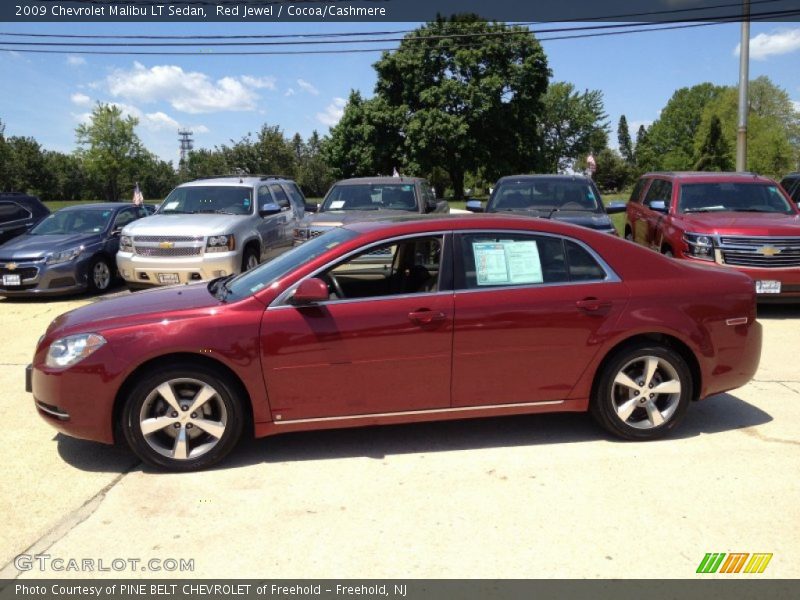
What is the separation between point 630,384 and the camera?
14.9 ft

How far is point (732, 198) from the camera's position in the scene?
10047mm

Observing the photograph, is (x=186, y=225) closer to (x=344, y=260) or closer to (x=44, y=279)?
(x=44, y=279)

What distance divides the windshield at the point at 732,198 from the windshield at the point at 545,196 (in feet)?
4.37

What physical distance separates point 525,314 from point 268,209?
7936 millimetres

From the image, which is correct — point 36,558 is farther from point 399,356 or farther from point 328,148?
point 328,148

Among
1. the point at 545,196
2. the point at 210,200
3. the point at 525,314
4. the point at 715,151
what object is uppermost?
the point at 715,151

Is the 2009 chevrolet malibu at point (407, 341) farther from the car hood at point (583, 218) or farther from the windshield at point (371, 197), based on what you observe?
the windshield at point (371, 197)

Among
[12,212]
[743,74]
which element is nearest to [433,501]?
[12,212]

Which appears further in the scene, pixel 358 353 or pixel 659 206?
pixel 659 206

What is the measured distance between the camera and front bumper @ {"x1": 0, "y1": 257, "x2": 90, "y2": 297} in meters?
10.7

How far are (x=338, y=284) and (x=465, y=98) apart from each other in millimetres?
42116

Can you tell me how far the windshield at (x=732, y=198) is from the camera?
989cm

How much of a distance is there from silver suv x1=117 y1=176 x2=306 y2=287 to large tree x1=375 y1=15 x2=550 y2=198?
3309cm

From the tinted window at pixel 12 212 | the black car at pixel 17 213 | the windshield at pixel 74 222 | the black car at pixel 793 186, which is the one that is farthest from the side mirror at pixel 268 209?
the black car at pixel 793 186
